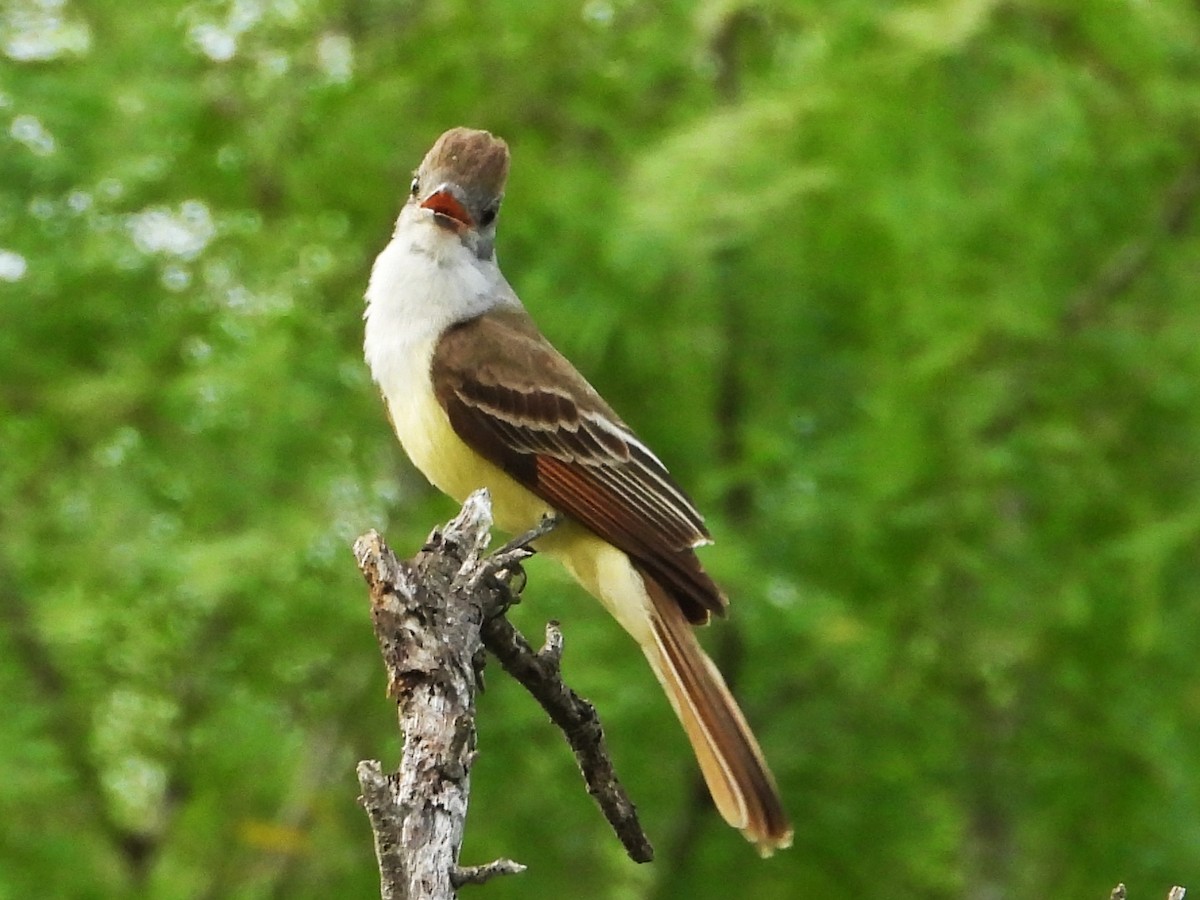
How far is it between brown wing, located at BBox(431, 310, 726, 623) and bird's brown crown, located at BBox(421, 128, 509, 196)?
1.26 feet

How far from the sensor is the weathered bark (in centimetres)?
257

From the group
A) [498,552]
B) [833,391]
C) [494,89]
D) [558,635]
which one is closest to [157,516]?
[494,89]

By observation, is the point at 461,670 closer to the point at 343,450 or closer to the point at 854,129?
the point at 854,129

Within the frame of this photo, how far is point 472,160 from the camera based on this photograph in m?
5.03

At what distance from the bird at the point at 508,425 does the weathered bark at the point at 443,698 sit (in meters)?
0.85

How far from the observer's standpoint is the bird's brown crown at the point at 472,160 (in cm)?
501

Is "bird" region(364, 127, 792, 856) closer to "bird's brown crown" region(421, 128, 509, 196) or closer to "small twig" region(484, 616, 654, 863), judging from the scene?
"bird's brown crown" region(421, 128, 509, 196)

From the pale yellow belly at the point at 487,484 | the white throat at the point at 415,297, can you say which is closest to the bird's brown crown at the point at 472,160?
the white throat at the point at 415,297

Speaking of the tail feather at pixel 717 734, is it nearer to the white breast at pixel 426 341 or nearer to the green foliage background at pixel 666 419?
the white breast at pixel 426 341

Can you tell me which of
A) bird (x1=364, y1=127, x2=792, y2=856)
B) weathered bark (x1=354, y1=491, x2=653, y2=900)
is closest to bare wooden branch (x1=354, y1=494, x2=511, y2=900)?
weathered bark (x1=354, y1=491, x2=653, y2=900)

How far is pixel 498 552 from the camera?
13.3 feet

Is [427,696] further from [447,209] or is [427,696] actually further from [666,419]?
[666,419]

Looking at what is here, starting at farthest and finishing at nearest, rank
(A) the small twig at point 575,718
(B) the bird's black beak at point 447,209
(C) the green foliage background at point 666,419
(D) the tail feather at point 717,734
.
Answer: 1. (C) the green foliage background at point 666,419
2. (B) the bird's black beak at point 447,209
3. (D) the tail feather at point 717,734
4. (A) the small twig at point 575,718

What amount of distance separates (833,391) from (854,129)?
1.37m
